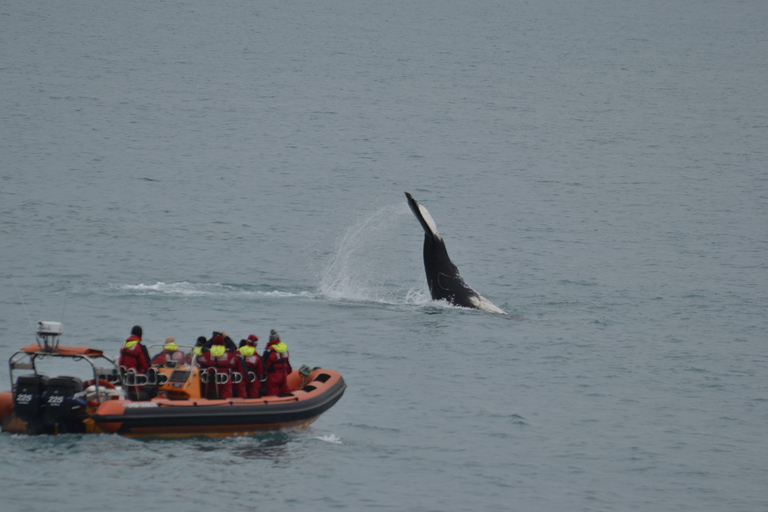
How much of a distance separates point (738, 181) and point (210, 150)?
3401 cm

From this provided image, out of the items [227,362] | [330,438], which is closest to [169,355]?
[227,362]

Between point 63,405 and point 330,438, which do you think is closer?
point 63,405

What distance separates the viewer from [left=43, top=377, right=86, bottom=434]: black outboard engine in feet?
65.8

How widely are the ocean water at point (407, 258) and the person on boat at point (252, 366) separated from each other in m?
1.06

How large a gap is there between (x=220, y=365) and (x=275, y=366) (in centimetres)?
125

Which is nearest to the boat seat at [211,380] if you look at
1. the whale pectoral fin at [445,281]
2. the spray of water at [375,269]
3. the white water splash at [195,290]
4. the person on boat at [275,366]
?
the person on boat at [275,366]

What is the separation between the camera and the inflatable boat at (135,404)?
20.1 metres

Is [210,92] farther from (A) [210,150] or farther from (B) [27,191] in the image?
(B) [27,191]

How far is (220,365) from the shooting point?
→ 2152 cm

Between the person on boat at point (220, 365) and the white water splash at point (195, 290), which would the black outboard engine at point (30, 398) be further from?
the white water splash at point (195, 290)

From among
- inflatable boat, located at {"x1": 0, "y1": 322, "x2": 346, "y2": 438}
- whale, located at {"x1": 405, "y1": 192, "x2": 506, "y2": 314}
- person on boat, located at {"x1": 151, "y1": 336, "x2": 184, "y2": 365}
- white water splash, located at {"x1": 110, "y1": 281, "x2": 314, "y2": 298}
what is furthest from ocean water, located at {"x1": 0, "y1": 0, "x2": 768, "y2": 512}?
person on boat, located at {"x1": 151, "y1": 336, "x2": 184, "y2": 365}

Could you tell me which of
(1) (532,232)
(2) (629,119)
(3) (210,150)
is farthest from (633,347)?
(2) (629,119)

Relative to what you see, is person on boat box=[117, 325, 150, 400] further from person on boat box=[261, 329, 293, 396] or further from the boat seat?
person on boat box=[261, 329, 293, 396]

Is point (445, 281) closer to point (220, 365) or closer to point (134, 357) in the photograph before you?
point (220, 365)
